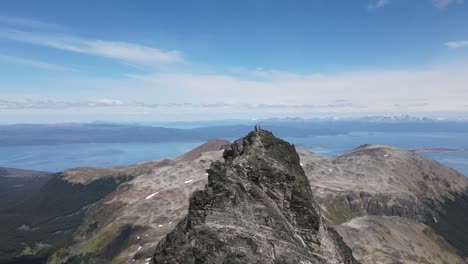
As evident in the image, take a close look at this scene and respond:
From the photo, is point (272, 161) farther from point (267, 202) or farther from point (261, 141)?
point (267, 202)

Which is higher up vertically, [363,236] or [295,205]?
[295,205]

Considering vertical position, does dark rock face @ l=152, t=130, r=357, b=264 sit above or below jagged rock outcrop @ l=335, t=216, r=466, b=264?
above

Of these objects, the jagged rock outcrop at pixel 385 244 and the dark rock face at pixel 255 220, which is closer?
the dark rock face at pixel 255 220

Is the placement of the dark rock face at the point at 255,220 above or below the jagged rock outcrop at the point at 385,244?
above

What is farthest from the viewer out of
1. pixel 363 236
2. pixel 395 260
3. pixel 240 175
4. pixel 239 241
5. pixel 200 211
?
pixel 363 236

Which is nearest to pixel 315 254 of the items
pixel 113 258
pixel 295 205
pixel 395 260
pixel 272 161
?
pixel 295 205

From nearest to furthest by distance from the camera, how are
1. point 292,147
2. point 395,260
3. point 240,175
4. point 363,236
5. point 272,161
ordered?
point 240,175 < point 272,161 < point 292,147 < point 395,260 < point 363,236

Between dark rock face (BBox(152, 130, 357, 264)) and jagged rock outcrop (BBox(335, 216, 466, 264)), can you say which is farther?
jagged rock outcrop (BBox(335, 216, 466, 264))

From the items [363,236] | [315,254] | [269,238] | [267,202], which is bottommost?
[363,236]
